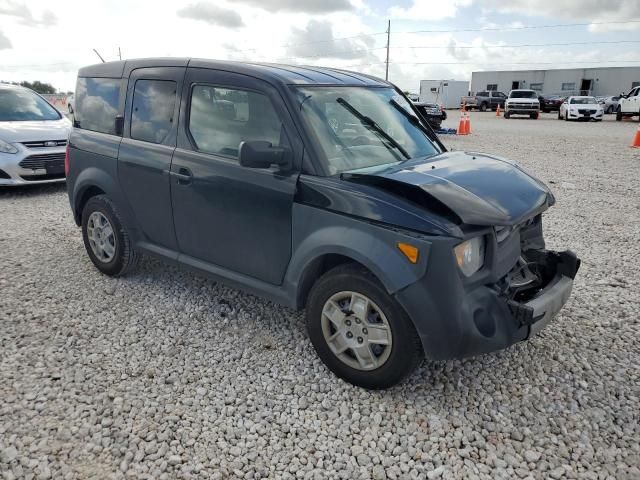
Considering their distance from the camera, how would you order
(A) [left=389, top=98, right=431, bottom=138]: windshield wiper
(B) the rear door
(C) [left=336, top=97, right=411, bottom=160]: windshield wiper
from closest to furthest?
1. (C) [left=336, top=97, right=411, bottom=160]: windshield wiper
2. (B) the rear door
3. (A) [left=389, top=98, right=431, bottom=138]: windshield wiper

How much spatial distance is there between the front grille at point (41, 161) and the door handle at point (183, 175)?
5.39 m

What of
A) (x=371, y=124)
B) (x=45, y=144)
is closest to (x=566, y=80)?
(x=45, y=144)

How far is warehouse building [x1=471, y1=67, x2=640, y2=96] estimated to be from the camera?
4897cm

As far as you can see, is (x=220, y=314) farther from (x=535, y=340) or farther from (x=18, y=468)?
(x=535, y=340)

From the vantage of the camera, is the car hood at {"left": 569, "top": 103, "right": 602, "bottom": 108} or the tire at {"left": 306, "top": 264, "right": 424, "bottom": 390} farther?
the car hood at {"left": 569, "top": 103, "right": 602, "bottom": 108}

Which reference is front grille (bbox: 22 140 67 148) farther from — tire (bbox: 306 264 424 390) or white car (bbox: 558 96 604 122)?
white car (bbox: 558 96 604 122)

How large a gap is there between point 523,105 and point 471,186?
30.2m

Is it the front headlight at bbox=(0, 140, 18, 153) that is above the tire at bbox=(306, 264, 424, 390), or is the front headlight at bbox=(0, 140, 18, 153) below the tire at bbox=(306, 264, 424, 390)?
above

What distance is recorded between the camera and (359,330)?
294 cm

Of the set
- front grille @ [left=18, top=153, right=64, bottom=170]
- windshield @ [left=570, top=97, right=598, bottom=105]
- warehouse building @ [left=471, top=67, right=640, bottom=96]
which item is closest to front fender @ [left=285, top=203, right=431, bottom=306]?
front grille @ [left=18, top=153, right=64, bottom=170]

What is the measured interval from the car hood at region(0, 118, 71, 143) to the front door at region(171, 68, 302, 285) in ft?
17.0

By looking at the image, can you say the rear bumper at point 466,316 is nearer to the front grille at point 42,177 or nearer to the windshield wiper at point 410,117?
the windshield wiper at point 410,117

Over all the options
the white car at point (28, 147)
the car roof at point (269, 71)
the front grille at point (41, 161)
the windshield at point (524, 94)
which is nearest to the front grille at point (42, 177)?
the white car at point (28, 147)

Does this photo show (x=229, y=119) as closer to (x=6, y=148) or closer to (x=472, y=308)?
(x=472, y=308)
